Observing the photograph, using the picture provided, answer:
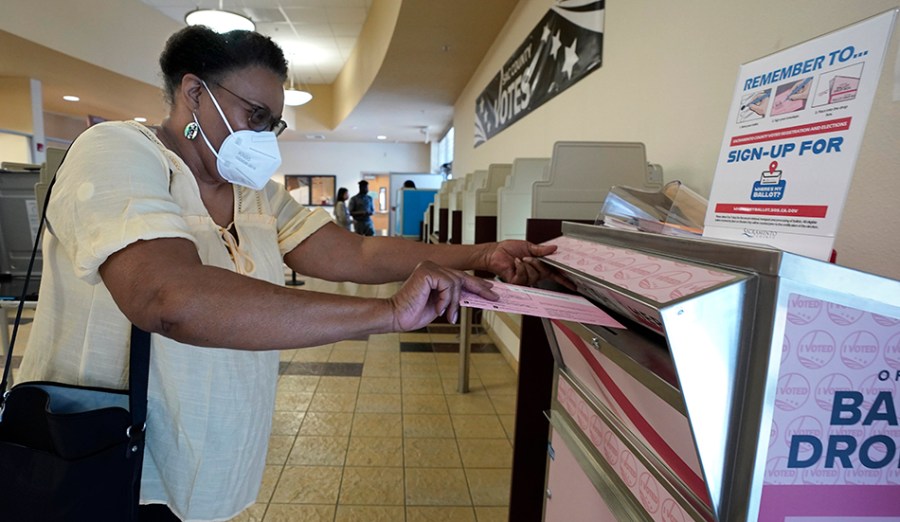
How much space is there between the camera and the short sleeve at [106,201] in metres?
0.72

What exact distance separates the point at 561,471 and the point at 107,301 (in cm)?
116

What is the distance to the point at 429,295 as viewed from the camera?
2.59 feet

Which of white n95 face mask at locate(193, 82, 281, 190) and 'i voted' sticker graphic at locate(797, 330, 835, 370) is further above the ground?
white n95 face mask at locate(193, 82, 281, 190)

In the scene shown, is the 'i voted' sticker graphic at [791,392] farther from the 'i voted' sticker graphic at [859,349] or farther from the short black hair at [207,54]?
the short black hair at [207,54]

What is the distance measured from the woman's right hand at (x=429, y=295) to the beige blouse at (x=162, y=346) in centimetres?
37

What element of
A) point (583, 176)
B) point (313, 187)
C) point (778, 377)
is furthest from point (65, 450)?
point (313, 187)

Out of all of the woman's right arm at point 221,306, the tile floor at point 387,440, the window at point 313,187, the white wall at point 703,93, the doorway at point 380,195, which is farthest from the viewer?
the doorway at point 380,195

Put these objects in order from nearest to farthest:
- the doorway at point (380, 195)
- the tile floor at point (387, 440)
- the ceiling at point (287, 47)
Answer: the tile floor at point (387, 440) < the ceiling at point (287, 47) < the doorway at point (380, 195)

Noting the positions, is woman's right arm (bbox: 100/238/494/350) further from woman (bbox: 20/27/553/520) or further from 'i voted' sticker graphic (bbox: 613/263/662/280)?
'i voted' sticker graphic (bbox: 613/263/662/280)

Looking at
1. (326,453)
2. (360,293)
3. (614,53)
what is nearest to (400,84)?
(360,293)

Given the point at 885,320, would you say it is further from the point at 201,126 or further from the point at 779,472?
the point at 201,126

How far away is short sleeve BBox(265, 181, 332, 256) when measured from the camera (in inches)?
54.1

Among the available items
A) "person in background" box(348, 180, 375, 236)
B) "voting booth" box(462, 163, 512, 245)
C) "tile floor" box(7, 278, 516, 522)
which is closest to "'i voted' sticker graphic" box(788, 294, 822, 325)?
"tile floor" box(7, 278, 516, 522)

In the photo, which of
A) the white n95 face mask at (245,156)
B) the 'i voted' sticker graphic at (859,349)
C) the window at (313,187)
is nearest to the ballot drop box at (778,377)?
the 'i voted' sticker graphic at (859,349)
